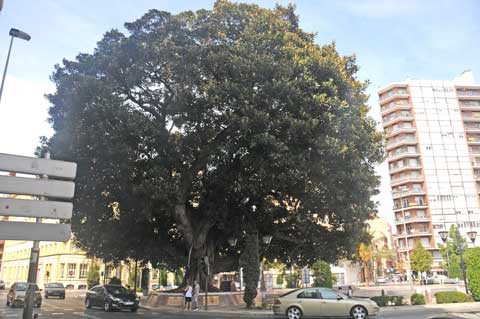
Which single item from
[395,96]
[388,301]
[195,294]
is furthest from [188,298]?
[395,96]

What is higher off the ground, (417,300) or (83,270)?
(83,270)

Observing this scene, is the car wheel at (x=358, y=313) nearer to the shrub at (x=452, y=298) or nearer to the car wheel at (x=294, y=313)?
the car wheel at (x=294, y=313)

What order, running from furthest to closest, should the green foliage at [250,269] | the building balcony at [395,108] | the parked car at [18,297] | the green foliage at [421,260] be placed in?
the building balcony at [395,108] → the green foliage at [421,260] → the parked car at [18,297] → the green foliage at [250,269]

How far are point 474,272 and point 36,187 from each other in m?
24.9

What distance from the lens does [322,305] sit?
52.4 feet

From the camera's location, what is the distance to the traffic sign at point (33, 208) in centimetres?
569

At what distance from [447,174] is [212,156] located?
66.6 metres

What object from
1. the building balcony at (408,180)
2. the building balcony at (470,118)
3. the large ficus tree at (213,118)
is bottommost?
the large ficus tree at (213,118)

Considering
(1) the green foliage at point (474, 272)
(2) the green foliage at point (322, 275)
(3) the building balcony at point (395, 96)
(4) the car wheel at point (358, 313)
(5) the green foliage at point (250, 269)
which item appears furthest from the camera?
(3) the building balcony at point (395, 96)

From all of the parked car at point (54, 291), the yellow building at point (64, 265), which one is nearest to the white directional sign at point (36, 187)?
the parked car at point (54, 291)

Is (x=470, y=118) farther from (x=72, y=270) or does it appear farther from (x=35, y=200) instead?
(x=35, y=200)

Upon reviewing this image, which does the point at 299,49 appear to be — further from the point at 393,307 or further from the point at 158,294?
the point at 158,294

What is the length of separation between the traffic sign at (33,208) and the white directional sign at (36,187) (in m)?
0.14

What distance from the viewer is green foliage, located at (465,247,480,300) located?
23.2m
